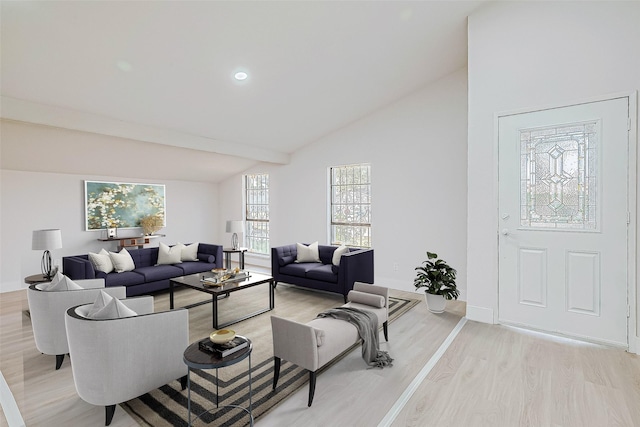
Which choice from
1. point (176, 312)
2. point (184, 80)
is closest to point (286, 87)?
point (184, 80)

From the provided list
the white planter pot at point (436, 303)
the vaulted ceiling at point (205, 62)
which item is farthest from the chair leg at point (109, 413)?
the white planter pot at point (436, 303)

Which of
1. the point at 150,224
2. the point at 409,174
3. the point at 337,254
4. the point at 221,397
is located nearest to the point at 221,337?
the point at 221,397

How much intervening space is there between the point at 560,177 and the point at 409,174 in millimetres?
2263

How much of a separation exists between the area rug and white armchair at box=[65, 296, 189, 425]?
0.16 m

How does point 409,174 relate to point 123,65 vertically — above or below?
below

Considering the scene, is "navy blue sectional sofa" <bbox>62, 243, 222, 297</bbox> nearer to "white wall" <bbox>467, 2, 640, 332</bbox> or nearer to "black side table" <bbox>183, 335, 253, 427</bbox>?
"black side table" <bbox>183, 335, 253, 427</bbox>

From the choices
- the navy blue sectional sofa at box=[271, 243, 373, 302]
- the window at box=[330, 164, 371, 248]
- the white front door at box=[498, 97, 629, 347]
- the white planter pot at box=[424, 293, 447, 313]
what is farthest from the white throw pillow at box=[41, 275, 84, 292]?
the white front door at box=[498, 97, 629, 347]

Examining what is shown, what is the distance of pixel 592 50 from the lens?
3.18 metres

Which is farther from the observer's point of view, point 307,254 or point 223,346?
point 307,254

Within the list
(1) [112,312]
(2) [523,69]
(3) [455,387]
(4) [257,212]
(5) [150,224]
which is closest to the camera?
(1) [112,312]

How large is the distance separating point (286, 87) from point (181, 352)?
11.7 ft

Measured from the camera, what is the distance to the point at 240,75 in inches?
158

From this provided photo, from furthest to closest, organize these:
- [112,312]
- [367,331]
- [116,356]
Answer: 1. [367,331]
2. [112,312]
3. [116,356]

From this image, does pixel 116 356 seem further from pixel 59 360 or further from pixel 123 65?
pixel 123 65
